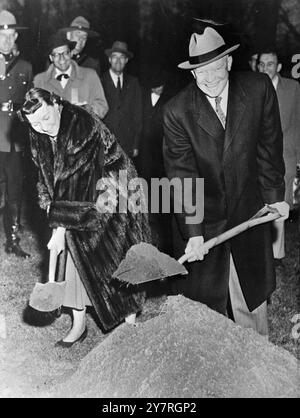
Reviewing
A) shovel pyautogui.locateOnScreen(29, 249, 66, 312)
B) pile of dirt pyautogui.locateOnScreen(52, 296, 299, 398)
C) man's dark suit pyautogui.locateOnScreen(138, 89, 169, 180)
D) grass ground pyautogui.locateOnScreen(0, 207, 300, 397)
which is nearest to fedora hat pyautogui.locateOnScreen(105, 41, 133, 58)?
man's dark suit pyautogui.locateOnScreen(138, 89, 169, 180)

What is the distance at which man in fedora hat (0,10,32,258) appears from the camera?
Result: 5.26 m

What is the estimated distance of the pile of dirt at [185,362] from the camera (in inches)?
161

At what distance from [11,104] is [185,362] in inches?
101

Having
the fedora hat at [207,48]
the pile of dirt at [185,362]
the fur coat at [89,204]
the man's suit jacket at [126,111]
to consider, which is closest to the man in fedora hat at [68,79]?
the man's suit jacket at [126,111]

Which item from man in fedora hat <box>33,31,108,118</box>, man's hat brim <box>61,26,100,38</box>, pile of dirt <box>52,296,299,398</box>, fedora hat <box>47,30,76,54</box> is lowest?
pile of dirt <box>52,296,299,398</box>

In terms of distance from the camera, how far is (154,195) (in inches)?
196

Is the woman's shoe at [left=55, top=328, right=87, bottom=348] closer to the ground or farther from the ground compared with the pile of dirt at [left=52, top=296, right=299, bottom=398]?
closer to the ground

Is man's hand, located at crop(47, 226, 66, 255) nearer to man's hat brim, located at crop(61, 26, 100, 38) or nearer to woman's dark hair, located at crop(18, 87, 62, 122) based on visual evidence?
woman's dark hair, located at crop(18, 87, 62, 122)

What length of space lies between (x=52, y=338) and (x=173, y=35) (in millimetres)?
2439

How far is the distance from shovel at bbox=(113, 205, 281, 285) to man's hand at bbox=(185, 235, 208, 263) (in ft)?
0.09

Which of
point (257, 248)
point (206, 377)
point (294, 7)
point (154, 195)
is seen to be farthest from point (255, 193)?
point (294, 7)

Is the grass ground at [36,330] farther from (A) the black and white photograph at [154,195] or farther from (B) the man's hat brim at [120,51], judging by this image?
(B) the man's hat brim at [120,51]

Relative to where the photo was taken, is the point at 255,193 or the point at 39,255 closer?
the point at 255,193

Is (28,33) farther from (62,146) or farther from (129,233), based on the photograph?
(129,233)
